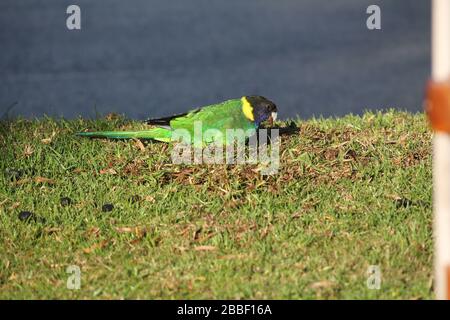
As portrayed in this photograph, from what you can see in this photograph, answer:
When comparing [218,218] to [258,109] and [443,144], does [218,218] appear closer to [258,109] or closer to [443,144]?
[258,109]

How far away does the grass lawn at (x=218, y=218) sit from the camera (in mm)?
4078

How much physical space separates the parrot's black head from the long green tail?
0.61 meters

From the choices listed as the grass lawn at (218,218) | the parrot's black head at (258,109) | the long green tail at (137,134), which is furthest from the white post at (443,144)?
the long green tail at (137,134)

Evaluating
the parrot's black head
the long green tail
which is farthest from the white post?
the long green tail

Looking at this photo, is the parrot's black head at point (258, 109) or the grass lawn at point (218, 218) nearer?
the grass lawn at point (218, 218)

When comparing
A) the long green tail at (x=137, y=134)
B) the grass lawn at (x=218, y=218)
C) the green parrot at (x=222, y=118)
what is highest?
the green parrot at (x=222, y=118)

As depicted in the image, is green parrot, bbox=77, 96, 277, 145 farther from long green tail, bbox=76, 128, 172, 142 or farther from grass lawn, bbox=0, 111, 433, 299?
grass lawn, bbox=0, 111, 433, 299

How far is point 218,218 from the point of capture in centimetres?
481

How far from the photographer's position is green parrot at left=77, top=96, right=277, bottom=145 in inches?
220

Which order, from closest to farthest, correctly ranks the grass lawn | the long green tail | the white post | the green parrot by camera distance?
the white post
the grass lawn
the green parrot
the long green tail

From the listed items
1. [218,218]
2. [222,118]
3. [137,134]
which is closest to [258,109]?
[222,118]

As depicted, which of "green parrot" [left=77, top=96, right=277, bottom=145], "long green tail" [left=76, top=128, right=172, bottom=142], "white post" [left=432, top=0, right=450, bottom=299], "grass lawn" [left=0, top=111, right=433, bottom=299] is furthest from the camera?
"long green tail" [left=76, top=128, right=172, bottom=142]

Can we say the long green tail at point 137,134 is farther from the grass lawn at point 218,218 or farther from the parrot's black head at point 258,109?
the parrot's black head at point 258,109

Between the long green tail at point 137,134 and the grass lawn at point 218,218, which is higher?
the long green tail at point 137,134
